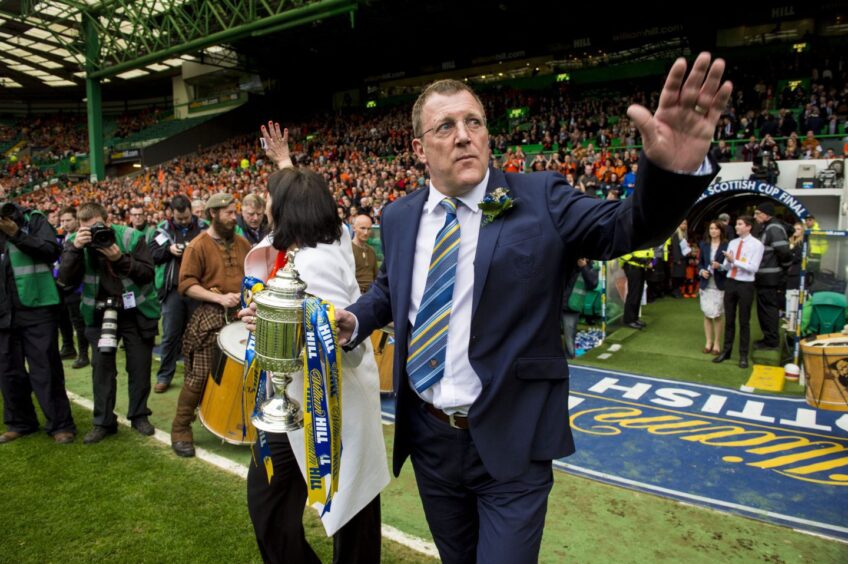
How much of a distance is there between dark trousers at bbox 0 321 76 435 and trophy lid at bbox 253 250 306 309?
3842mm

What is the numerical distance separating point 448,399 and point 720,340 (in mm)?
7835

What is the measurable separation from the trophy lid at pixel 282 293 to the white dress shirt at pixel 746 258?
697cm

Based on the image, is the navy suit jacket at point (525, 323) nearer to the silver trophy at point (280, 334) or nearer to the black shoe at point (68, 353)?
the silver trophy at point (280, 334)

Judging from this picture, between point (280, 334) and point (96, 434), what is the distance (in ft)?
12.5

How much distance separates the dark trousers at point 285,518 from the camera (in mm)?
2438

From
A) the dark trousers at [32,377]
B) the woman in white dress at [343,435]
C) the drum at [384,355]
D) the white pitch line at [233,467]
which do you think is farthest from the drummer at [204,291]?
the woman in white dress at [343,435]

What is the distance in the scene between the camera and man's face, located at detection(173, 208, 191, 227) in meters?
6.10

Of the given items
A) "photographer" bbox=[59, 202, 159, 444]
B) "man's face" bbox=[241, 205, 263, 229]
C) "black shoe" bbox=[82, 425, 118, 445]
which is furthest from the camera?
"man's face" bbox=[241, 205, 263, 229]

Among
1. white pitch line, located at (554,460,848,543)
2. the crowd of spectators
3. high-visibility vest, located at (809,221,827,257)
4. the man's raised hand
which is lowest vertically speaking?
white pitch line, located at (554,460,848,543)

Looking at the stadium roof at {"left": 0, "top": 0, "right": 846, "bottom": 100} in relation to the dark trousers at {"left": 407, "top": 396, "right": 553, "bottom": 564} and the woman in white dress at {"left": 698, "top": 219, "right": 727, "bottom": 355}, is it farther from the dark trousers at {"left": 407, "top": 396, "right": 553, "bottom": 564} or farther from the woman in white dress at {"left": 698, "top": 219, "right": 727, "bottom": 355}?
the dark trousers at {"left": 407, "top": 396, "right": 553, "bottom": 564}

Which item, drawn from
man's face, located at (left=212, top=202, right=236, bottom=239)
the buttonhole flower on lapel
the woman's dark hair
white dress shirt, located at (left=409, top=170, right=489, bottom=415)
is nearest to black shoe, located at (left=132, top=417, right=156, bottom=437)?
man's face, located at (left=212, top=202, right=236, bottom=239)

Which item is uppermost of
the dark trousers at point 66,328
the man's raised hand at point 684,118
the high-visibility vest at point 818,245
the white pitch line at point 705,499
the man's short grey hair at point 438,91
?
the man's short grey hair at point 438,91

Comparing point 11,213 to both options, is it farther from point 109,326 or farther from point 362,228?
point 362,228

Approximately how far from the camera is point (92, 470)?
421 centimetres
